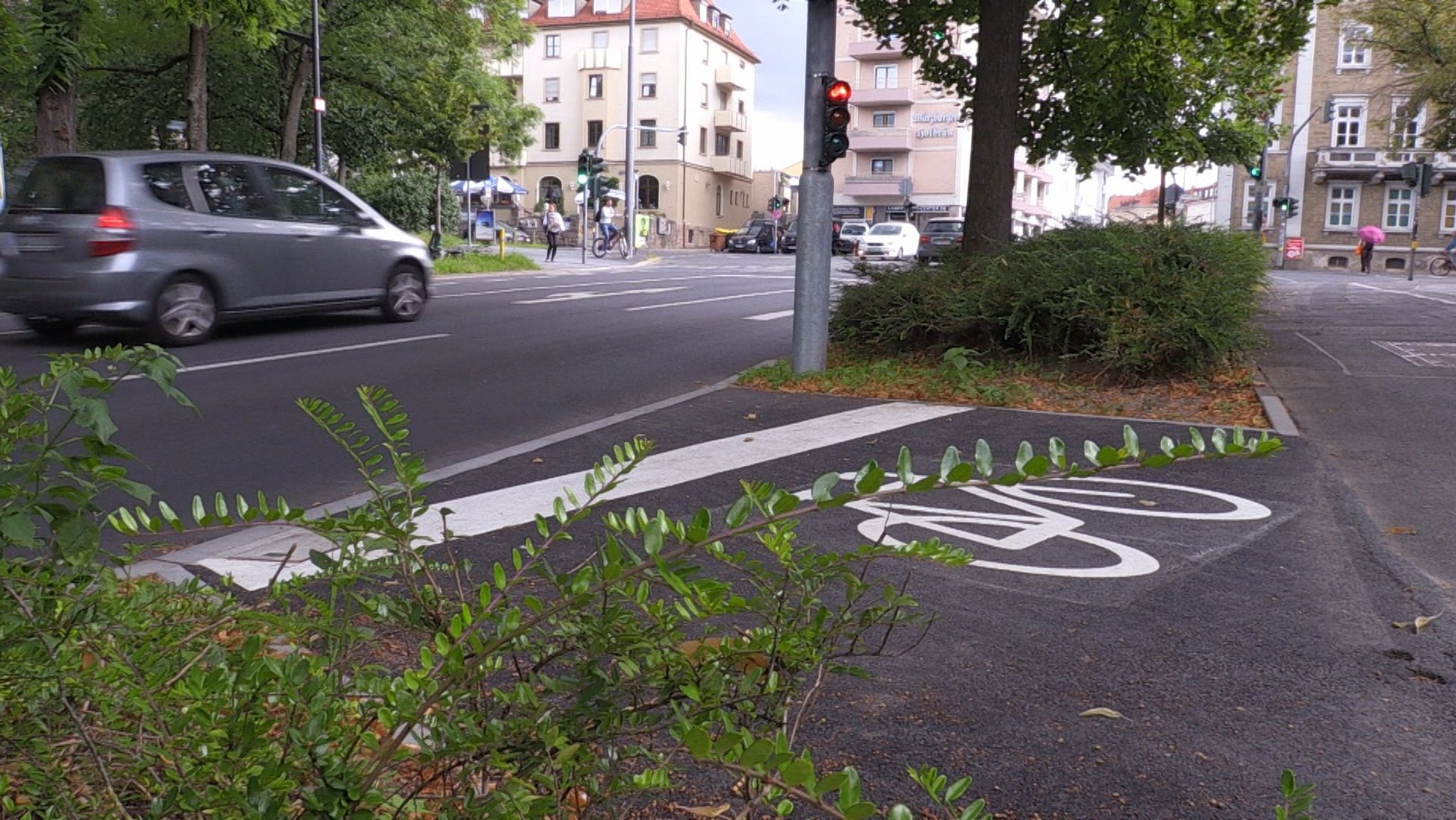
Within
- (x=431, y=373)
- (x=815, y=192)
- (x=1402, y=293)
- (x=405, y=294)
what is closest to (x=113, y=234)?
(x=431, y=373)

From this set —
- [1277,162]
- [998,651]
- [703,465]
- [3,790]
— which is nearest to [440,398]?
[703,465]

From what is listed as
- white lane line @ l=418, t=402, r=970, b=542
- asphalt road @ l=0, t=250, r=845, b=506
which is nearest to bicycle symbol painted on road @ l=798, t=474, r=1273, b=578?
white lane line @ l=418, t=402, r=970, b=542

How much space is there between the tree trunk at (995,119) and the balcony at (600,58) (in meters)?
65.6

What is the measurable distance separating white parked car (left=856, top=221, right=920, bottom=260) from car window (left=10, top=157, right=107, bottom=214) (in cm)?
3655

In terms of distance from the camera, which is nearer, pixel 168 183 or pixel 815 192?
pixel 815 192

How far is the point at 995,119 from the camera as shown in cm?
1170

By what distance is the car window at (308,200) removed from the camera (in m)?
13.2

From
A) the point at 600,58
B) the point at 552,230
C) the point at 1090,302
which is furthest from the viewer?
the point at 600,58

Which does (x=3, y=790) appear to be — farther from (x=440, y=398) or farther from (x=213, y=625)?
(x=440, y=398)

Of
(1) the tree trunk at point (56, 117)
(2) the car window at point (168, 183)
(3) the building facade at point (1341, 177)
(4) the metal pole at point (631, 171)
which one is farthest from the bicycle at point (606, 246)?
(3) the building facade at point (1341, 177)

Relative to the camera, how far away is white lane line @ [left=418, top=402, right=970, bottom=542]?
→ 18.3 feet

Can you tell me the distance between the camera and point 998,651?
12.7 feet

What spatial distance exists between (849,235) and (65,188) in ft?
142

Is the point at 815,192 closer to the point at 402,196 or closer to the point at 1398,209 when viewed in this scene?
the point at 402,196
